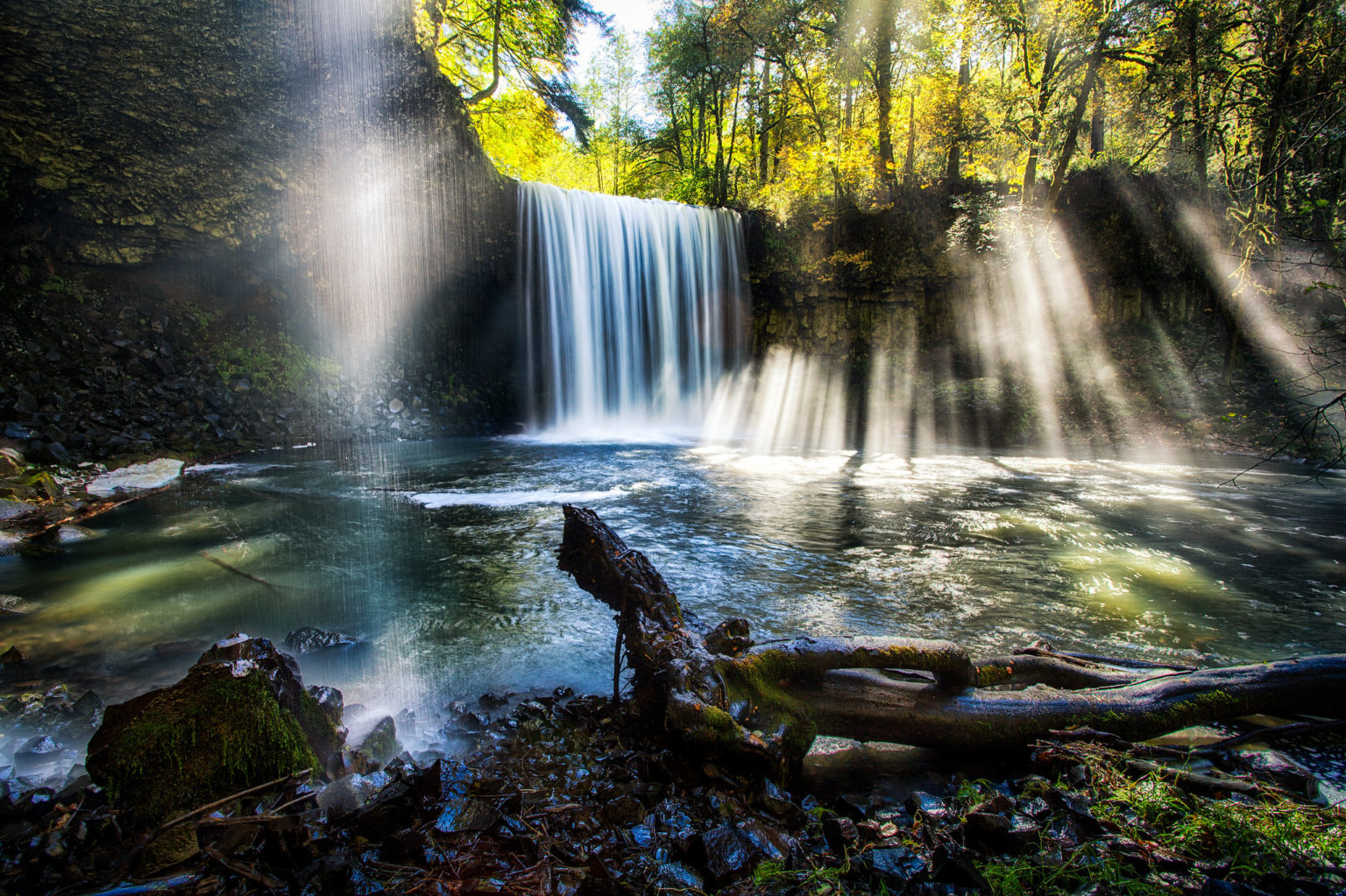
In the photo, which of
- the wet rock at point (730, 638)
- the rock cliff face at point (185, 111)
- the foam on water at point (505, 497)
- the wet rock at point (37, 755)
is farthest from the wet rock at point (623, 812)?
the rock cliff face at point (185, 111)

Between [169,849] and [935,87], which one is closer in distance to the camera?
[169,849]

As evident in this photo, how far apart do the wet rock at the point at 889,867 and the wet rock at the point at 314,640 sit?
3.37 meters

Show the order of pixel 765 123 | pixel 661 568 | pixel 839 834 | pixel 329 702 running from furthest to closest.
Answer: pixel 765 123, pixel 661 568, pixel 329 702, pixel 839 834

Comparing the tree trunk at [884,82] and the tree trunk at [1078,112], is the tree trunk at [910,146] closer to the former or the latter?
the tree trunk at [884,82]

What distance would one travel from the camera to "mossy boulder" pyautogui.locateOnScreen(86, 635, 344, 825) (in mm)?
1745

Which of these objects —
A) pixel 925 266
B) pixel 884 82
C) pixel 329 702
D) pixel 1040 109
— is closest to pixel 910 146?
pixel 884 82

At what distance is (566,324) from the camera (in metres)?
17.9

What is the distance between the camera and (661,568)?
5.03 m

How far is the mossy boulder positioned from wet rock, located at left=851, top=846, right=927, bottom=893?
6.16 feet

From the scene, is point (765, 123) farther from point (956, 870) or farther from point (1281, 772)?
point (956, 870)

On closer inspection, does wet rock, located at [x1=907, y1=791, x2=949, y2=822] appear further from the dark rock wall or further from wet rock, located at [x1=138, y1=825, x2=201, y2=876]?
the dark rock wall

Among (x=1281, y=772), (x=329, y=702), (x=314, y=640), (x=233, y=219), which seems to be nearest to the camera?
(x=1281, y=772)

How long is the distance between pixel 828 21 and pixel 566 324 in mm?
13729

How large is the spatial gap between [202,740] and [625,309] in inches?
699
